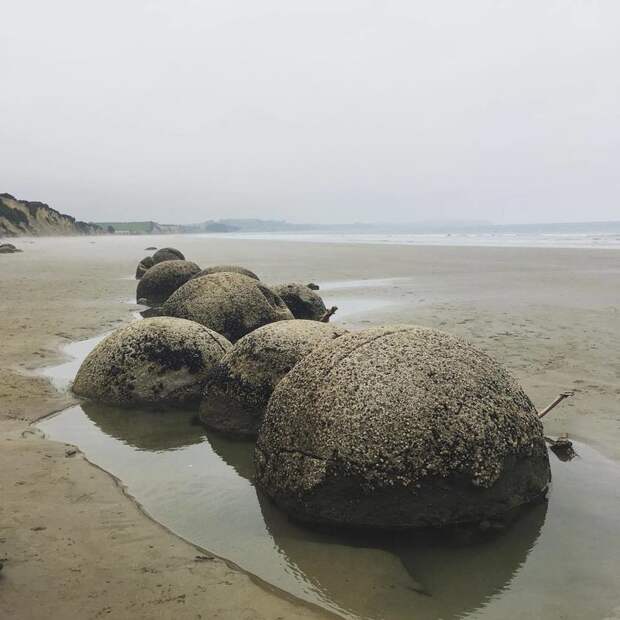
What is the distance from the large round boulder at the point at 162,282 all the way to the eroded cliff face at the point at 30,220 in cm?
6933

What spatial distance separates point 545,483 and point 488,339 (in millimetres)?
6069

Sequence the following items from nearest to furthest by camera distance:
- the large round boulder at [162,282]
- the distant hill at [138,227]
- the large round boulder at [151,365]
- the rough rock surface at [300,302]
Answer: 1. the large round boulder at [151,365]
2. the rough rock surface at [300,302]
3. the large round boulder at [162,282]
4. the distant hill at [138,227]

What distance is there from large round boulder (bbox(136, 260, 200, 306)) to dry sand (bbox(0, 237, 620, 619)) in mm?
685

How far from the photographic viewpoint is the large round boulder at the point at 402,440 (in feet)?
12.1

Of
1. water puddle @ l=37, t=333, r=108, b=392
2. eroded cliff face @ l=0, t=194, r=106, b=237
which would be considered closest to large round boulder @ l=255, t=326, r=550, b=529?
water puddle @ l=37, t=333, r=108, b=392

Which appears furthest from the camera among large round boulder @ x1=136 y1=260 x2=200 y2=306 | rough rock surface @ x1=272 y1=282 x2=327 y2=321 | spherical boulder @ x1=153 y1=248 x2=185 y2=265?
spherical boulder @ x1=153 y1=248 x2=185 y2=265

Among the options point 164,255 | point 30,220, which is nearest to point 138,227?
point 30,220

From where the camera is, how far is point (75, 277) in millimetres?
22516

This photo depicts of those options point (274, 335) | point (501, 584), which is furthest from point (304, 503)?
point (274, 335)

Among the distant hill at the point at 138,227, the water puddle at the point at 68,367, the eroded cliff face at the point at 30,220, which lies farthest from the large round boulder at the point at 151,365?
the distant hill at the point at 138,227

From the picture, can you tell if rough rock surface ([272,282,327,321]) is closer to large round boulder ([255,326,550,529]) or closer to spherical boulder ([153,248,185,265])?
large round boulder ([255,326,550,529])

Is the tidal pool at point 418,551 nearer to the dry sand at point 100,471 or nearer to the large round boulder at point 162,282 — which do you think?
the dry sand at point 100,471

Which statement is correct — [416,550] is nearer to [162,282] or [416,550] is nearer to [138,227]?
[162,282]

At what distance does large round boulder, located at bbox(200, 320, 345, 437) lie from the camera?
5609 mm
